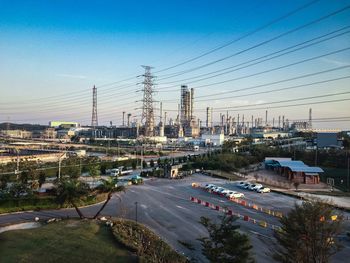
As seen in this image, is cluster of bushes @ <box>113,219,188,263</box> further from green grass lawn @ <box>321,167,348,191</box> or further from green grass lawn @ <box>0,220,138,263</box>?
green grass lawn @ <box>321,167,348,191</box>

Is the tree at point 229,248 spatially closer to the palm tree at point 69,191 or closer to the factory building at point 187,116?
the palm tree at point 69,191

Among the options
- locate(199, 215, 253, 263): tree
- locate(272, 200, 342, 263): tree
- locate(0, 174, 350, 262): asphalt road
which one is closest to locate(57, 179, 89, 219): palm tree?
locate(0, 174, 350, 262): asphalt road

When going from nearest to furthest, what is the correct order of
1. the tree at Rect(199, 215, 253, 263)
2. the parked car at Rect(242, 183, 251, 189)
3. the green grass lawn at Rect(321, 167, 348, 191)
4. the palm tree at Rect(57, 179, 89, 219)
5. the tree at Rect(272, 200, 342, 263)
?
the tree at Rect(272, 200, 342, 263) → the tree at Rect(199, 215, 253, 263) → the palm tree at Rect(57, 179, 89, 219) → the parked car at Rect(242, 183, 251, 189) → the green grass lawn at Rect(321, 167, 348, 191)

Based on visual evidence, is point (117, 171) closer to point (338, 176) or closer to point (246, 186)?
point (246, 186)

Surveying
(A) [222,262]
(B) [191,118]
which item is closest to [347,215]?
(A) [222,262]

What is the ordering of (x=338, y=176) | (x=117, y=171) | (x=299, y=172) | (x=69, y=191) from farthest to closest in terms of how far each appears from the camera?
(x=338, y=176)
(x=117, y=171)
(x=299, y=172)
(x=69, y=191)

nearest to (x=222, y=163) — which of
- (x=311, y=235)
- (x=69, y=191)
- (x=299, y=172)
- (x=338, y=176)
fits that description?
(x=299, y=172)
